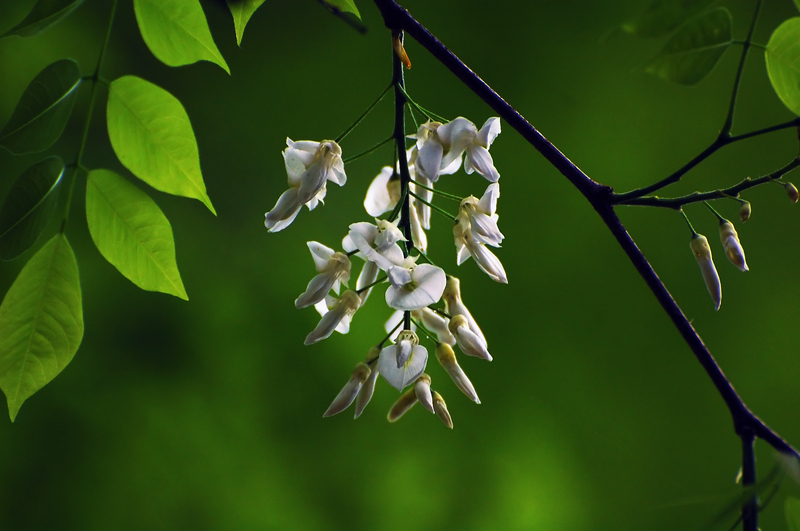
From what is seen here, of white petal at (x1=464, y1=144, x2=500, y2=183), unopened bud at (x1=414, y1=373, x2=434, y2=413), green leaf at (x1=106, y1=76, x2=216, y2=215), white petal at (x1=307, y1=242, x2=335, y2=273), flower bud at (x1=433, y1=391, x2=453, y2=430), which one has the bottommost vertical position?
flower bud at (x1=433, y1=391, x2=453, y2=430)

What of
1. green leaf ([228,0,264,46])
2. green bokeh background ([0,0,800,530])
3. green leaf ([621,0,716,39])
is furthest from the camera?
green bokeh background ([0,0,800,530])

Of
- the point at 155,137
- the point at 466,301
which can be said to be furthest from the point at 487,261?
the point at 466,301

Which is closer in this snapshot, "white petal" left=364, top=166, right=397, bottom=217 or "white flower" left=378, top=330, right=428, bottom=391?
"white flower" left=378, top=330, right=428, bottom=391

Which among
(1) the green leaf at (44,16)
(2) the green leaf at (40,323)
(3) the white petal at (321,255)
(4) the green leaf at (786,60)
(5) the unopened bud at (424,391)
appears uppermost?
(4) the green leaf at (786,60)

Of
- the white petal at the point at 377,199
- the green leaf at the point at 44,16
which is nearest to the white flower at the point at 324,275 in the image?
the white petal at the point at 377,199

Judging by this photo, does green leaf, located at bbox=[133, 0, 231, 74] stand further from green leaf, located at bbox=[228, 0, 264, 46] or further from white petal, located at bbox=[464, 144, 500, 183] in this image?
white petal, located at bbox=[464, 144, 500, 183]

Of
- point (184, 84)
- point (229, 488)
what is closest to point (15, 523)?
point (229, 488)

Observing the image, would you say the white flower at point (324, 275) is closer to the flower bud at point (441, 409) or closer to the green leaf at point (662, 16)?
the flower bud at point (441, 409)

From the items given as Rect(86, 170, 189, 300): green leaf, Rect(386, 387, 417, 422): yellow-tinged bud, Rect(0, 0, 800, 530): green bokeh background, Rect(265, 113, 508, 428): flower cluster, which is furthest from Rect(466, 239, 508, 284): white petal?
Rect(0, 0, 800, 530): green bokeh background
